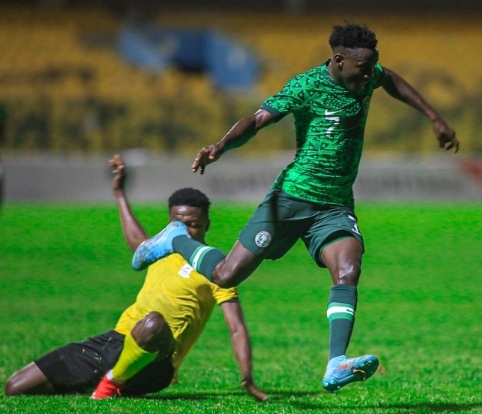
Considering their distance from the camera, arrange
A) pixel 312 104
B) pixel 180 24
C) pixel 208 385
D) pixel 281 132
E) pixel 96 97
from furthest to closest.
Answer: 1. pixel 180 24
2. pixel 96 97
3. pixel 281 132
4. pixel 208 385
5. pixel 312 104

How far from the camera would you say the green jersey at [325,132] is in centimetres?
564

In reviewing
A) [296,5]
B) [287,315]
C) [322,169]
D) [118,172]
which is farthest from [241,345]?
[296,5]

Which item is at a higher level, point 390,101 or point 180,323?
point 390,101

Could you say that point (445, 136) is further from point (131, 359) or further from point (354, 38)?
point (131, 359)

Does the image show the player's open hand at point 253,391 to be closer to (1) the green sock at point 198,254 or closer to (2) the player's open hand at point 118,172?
(1) the green sock at point 198,254

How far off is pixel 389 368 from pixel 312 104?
8.95 feet

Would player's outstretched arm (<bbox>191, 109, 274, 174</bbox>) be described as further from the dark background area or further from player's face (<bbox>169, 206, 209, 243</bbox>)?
the dark background area

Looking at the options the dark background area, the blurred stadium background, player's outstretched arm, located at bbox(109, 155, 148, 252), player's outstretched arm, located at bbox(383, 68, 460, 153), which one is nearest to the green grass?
player's outstretched arm, located at bbox(109, 155, 148, 252)

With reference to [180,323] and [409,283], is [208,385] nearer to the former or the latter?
[180,323]

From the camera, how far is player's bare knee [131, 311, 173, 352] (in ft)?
18.5

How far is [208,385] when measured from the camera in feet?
22.3

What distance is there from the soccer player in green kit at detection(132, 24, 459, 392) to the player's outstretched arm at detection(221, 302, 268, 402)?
37 centimetres

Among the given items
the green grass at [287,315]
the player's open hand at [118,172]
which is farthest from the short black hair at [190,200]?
the green grass at [287,315]

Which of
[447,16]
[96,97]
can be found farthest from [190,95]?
[447,16]
